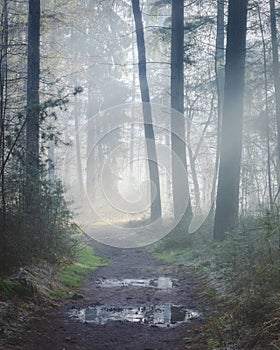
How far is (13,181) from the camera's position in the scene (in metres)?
8.88

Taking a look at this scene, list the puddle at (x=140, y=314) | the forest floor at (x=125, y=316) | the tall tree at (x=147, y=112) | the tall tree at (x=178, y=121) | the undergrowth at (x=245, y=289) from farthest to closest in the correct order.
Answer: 1. the tall tree at (x=147, y=112)
2. the tall tree at (x=178, y=121)
3. the puddle at (x=140, y=314)
4. the forest floor at (x=125, y=316)
5. the undergrowth at (x=245, y=289)

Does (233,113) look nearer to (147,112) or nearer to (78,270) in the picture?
(78,270)

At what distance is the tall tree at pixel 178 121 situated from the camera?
54.2ft

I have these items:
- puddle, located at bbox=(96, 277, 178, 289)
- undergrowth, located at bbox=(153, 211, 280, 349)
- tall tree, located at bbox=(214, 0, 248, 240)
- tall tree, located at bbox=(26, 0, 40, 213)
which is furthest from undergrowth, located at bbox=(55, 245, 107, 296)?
tall tree, located at bbox=(214, 0, 248, 240)

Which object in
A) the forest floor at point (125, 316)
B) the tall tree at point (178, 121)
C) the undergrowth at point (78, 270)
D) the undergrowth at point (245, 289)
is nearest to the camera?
the undergrowth at point (245, 289)

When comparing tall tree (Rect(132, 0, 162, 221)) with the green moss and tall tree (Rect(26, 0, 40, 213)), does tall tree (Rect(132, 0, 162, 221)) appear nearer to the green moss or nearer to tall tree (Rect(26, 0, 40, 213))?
tall tree (Rect(26, 0, 40, 213))

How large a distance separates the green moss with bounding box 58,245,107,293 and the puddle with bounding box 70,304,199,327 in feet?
5.78

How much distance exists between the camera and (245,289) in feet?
21.6

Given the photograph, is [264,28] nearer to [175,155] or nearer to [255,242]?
[175,155]

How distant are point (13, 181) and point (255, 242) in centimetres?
489

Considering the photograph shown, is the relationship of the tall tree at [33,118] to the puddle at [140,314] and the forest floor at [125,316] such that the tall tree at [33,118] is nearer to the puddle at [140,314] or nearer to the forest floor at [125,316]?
the forest floor at [125,316]

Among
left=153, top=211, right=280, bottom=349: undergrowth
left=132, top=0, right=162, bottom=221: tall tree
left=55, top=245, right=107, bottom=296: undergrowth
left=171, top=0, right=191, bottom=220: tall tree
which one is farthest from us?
left=132, top=0, right=162, bottom=221: tall tree

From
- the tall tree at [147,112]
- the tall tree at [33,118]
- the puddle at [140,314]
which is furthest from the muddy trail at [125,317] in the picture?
the tall tree at [147,112]

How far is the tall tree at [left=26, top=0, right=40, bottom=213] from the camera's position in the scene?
9.23 m
